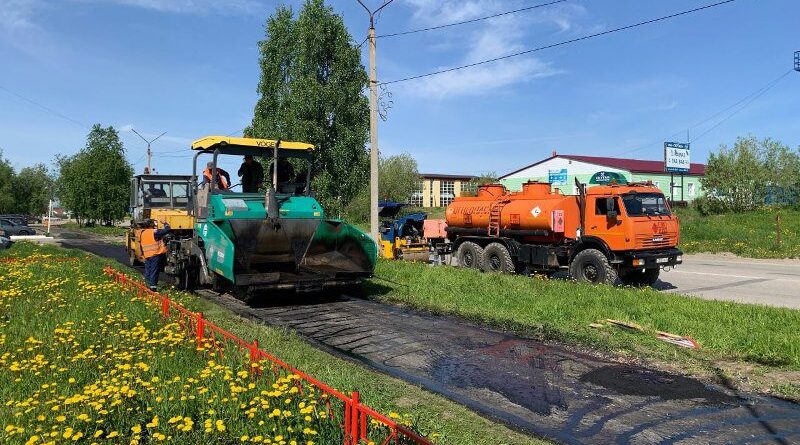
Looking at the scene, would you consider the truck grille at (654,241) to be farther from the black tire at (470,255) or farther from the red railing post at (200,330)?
the red railing post at (200,330)

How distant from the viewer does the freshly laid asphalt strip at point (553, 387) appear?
465 cm

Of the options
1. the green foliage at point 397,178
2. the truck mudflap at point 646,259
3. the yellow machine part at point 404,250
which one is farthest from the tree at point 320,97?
the green foliage at point 397,178

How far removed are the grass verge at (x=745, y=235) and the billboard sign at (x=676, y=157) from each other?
855 cm

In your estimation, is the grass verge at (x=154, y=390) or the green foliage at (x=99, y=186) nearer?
the grass verge at (x=154, y=390)

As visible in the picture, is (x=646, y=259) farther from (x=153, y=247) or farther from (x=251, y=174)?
(x=153, y=247)

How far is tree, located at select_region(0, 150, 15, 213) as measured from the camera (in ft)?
246

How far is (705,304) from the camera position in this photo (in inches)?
369

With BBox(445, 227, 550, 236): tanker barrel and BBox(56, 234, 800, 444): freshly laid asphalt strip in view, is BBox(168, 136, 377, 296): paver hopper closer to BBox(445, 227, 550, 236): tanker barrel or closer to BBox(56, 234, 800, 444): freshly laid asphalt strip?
BBox(56, 234, 800, 444): freshly laid asphalt strip

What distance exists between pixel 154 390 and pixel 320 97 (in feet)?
73.8

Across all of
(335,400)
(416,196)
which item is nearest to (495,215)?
(335,400)

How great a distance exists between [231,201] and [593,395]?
7.03 m

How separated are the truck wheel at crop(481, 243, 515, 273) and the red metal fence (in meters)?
8.90

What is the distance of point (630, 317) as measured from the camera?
28.0 feet

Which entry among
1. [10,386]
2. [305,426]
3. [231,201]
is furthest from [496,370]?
[231,201]
